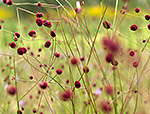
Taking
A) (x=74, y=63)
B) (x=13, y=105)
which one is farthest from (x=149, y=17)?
(x=13, y=105)

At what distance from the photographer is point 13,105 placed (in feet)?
4.57

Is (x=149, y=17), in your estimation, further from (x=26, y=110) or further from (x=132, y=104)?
(x=26, y=110)

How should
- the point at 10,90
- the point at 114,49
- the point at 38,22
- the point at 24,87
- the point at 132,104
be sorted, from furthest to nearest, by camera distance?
the point at 24,87 → the point at 132,104 → the point at 38,22 → the point at 10,90 → the point at 114,49

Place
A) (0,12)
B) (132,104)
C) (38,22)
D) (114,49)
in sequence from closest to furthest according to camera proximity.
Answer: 1. (114,49)
2. (38,22)
3. (132,104)
4. (0,12)

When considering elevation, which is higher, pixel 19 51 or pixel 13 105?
pixel 19 51

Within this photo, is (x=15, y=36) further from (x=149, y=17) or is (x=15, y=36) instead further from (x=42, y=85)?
(x=149, y=17)

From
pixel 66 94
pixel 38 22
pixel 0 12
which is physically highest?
pixel 38 22

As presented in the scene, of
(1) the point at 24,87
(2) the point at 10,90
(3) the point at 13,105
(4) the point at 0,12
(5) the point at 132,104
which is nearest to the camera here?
(2) the point at 10,90

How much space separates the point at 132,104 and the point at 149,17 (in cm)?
76

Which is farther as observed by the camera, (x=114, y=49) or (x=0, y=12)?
(x=0, y=12)

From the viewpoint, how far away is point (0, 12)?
8.45 m

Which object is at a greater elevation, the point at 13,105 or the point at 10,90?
the point at 10,90

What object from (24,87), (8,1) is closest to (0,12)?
(24,87)

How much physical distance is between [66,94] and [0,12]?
341 inches
